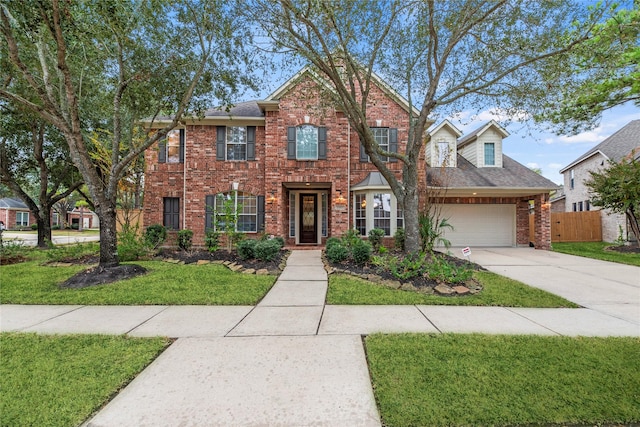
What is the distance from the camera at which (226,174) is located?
1159cm

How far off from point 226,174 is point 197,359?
9620 mm

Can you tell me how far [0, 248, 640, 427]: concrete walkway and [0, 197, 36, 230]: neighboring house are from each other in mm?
42070

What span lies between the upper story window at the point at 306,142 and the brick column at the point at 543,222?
31.8ft

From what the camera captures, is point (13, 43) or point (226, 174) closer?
point (13, 43)

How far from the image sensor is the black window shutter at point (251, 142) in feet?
38.1

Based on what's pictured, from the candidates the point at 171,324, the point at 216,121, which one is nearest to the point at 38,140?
the point at 216,121

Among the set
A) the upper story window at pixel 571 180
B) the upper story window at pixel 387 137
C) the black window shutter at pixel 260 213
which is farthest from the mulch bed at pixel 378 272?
the upper story window at pixel 571 180

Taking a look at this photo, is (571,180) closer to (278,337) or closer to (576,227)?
(576,227)

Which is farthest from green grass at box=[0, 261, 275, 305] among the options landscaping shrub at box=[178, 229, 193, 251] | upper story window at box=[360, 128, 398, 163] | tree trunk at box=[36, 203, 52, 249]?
upper story window at box=[360, 128, 398, 163]

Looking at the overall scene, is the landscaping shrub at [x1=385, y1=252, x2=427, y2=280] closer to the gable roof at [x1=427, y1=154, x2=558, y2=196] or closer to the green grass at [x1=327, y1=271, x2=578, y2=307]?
the green grass at [x1=327, y1=271, x2=578, y2=307]

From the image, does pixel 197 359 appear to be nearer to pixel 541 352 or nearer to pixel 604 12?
pixel 541 352

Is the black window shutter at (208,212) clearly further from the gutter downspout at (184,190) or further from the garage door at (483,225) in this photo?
the garage door at (483,225)

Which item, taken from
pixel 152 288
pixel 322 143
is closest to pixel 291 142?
pixel 322 143

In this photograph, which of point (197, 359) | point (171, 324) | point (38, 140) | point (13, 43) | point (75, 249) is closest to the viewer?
point (197, 359)
